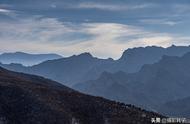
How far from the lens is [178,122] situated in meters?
85.6

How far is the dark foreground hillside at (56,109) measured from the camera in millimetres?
77750

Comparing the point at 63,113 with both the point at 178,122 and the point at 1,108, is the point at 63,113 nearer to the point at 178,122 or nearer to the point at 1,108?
the point at 1,108

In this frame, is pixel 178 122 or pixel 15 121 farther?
pixel 178 122

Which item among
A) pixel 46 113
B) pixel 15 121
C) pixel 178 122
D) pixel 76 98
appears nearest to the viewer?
pixel 15 121

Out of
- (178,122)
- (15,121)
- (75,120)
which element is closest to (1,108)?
(15,121)

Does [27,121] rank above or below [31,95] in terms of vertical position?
below

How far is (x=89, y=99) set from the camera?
305 feet

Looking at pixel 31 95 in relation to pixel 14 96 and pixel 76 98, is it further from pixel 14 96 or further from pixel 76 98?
pixel 76 98

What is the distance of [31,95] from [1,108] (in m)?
10.2

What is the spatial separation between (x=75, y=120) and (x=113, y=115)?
32.8ft

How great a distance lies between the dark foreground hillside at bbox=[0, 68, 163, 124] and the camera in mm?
77750

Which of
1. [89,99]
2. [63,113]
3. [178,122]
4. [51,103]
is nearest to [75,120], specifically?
[63,113]

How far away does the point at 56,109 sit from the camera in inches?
3216

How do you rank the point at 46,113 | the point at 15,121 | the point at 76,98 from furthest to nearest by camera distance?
the point at 76,98 → the point at 46,113 → the point at 15,121
